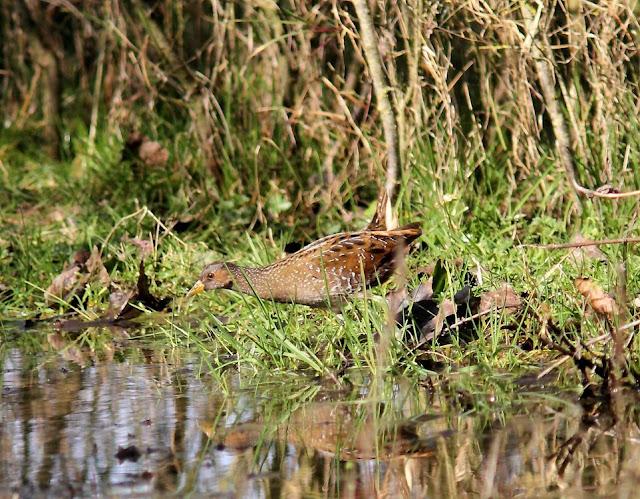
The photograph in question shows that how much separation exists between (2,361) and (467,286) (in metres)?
2.15

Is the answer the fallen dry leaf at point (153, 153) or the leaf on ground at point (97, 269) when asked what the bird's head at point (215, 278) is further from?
the fallen dry leaf at point (153, 153)

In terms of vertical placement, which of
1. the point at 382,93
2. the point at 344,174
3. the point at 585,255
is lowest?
the point at 585,255

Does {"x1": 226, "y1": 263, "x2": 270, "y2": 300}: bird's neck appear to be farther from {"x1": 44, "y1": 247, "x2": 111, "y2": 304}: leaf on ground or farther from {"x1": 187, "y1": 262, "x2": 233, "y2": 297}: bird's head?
{"x1": 44, "y1": 247, "x2": 111, "y2": 304}: leaf on ground

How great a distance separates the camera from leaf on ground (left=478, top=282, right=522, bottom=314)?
17.0ft

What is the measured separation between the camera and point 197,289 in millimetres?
6273

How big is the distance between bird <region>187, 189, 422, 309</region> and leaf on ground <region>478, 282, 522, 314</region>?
0.59 metres

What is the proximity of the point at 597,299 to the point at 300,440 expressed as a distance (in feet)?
4.23

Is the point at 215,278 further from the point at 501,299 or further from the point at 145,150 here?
the point at 145,150

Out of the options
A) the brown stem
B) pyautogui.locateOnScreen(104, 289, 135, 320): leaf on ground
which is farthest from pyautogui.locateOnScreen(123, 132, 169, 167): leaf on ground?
the brown stem

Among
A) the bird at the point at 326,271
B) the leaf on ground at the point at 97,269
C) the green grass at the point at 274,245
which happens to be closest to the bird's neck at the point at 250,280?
the bird at the point at 326,271

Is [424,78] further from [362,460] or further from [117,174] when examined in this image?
[362,460]

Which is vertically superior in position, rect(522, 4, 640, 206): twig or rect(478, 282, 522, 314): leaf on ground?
rect(522, 4, 640, 206): twig

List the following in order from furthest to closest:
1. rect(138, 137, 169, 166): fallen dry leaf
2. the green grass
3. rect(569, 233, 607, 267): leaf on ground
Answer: rect(138, 137, 169, 166): fallen dry leaf
rect(569, 233, 607, 267): leaf on ground
the green grass

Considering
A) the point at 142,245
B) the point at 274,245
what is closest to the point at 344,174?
the point at 274,245
